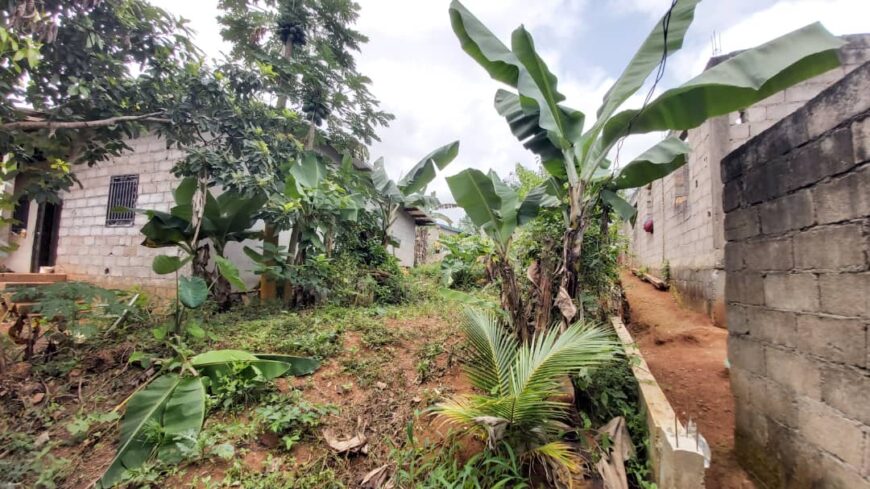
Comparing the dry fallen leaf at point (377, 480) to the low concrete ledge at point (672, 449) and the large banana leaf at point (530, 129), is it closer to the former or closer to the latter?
the low concrete ledge at point (672, 449)

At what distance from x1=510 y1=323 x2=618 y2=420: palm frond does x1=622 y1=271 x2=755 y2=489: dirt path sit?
1.14 m

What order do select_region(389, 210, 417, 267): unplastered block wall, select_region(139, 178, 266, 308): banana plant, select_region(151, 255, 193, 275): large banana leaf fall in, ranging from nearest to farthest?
select_region(151, 255, 193, 275): large banana leaf
select_region(139, 178, 266, 308): banana plant
select_region(389, 210, 417, 267): unplastered block wall

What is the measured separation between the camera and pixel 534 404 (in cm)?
197

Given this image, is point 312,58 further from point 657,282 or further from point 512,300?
point 657,282

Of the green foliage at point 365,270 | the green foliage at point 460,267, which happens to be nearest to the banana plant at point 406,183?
the green foliage at point 365,270

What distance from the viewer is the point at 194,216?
4.22m

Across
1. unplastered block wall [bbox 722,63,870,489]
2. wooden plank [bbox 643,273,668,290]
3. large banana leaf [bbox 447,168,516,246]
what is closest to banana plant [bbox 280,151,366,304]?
large banana leaf [bbox 447,168,516,246]

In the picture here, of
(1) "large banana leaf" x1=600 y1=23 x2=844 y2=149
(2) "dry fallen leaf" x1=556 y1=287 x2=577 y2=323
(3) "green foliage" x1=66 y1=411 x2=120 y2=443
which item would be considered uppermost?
(1) "large banana leaf" x1=600 y1=23 x2=844 y2=149

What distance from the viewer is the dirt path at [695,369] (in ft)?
8.12

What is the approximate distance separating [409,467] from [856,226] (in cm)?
258

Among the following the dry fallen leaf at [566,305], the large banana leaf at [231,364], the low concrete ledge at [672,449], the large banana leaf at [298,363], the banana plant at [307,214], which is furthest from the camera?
the banana plant at [307,214]

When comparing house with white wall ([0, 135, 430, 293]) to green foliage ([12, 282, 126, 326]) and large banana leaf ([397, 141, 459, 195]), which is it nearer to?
green foliage ([12, 282, 126, 326])

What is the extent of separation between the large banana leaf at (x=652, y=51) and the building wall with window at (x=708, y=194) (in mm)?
1953

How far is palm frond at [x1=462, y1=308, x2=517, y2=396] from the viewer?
2449 mm
